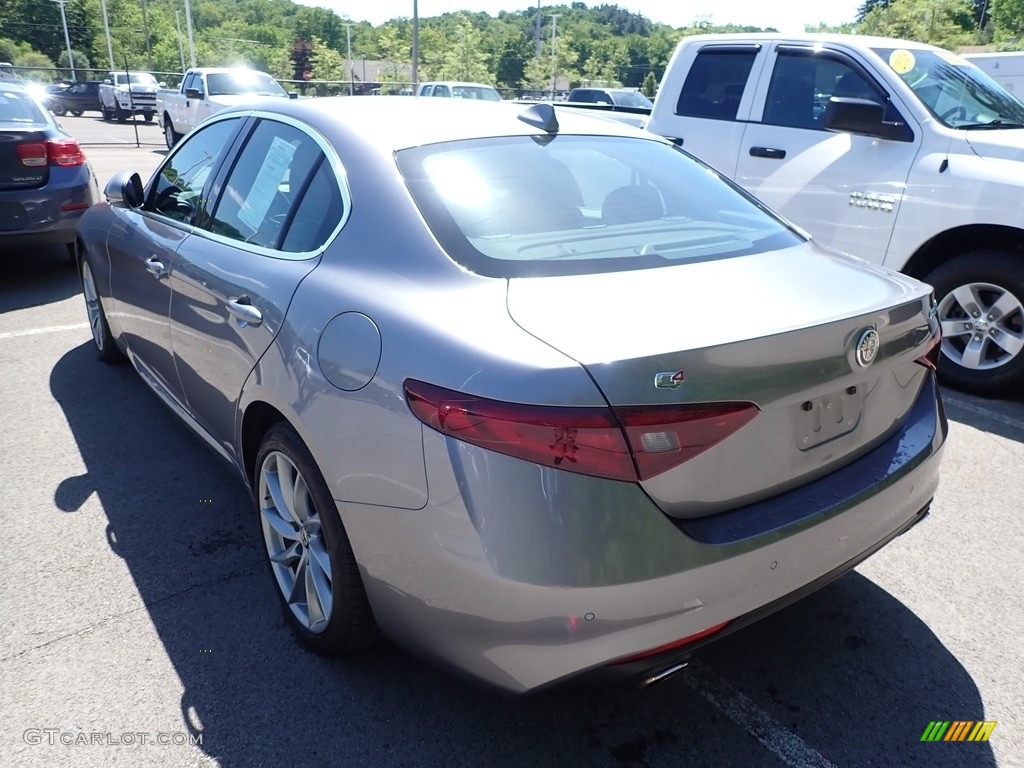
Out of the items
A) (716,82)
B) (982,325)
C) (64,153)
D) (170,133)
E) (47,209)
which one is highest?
(716,82)

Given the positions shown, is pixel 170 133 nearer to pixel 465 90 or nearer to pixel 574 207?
pixel 465 90

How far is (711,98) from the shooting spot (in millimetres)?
6137

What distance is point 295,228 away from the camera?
2656mm

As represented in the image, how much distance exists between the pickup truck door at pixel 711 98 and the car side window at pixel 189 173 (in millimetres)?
3422

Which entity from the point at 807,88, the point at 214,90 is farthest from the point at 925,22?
the point at 807,88

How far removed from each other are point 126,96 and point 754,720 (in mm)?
37537

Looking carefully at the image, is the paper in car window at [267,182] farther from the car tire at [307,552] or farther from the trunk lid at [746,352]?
the trunk lid at [746,352]

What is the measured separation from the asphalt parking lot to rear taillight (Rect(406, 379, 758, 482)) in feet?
2.27

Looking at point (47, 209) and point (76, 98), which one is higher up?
point (47, 209)

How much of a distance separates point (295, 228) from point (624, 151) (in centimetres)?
125

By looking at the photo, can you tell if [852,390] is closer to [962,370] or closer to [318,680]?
[318,680]

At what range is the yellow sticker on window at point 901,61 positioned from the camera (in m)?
5.20

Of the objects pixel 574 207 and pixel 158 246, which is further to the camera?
pixel 158 246

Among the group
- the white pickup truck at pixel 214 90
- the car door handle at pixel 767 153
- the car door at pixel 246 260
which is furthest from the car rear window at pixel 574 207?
the white pickup truck at pixel 214 90
